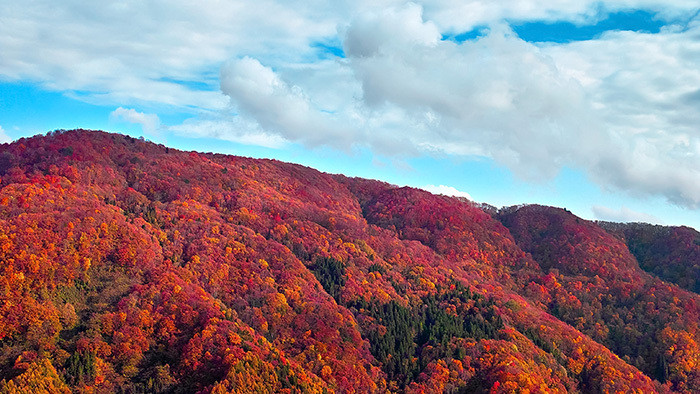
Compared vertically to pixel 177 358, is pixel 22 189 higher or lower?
higher

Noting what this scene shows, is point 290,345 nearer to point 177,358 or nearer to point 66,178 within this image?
point 177,358

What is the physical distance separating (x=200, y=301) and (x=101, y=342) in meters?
31.7

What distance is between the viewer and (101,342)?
12388 cm

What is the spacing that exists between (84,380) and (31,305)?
24.8m

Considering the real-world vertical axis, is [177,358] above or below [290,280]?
below

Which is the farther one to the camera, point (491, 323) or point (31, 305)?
point (491, 323)

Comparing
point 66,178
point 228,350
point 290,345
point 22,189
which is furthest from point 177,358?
point 66,178

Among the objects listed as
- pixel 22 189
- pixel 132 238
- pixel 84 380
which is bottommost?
pixel 84 380

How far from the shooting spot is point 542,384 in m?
156

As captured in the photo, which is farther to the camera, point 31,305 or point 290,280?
point 290,280

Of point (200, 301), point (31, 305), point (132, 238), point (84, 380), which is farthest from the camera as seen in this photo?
point (132, 238)

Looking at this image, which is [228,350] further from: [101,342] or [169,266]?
[169,266]

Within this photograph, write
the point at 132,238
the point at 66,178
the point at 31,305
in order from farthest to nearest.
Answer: the point at 66,178, the point at 132,238, the point at 31,305

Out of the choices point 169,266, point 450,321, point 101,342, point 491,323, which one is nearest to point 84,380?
point 101,342
